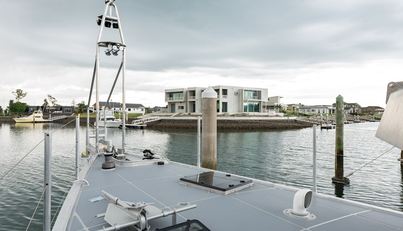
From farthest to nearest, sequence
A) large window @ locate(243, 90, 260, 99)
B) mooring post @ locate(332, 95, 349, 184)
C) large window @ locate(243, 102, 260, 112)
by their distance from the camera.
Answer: large window @ locate(243, 102, 260, 112) → large window @ locate(243, 90, 260, 99) → mooring post @ locate(332, 95, 349, 184)

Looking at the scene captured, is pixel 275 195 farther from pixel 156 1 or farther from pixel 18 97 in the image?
pixel 18 97

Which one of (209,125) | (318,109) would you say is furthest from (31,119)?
(318,109)

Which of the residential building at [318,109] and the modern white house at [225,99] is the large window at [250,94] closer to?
the modern white house at [225,99]

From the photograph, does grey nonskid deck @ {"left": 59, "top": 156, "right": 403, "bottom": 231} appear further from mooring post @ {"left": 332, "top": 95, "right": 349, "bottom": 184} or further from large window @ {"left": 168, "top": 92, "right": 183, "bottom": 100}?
large window @ {"left": 168, "top": 92, "right": 183, "bottom": 100}

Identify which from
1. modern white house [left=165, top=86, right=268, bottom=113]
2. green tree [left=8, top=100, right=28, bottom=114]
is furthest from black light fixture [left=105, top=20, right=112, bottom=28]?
green tree [left=8, top=100, right=28, bottom=114]

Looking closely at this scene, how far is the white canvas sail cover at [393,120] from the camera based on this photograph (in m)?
1.15

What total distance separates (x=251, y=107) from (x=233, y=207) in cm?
5233

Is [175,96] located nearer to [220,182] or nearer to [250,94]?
[250,94]

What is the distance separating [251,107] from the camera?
179ft

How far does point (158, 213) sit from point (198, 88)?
49.2 m

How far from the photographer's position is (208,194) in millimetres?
3699

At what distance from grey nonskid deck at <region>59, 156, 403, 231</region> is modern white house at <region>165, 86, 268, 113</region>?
45.8 meters

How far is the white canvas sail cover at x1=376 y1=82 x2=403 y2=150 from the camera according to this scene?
1146 mm

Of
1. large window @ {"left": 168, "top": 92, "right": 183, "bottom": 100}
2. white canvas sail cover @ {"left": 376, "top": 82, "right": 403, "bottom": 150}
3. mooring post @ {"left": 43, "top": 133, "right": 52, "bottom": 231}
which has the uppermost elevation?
large window @ {"left": 168, "top": 92, "right": 183, "bottom": 100}
